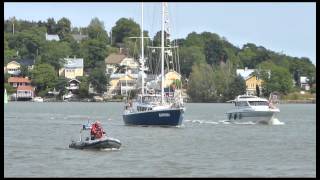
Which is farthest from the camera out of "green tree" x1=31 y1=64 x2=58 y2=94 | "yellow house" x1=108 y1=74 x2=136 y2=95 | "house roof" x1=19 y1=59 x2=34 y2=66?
"house roof" x1=19 y1=59 x2=34 y2=66

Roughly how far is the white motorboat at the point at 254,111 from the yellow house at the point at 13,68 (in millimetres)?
115180

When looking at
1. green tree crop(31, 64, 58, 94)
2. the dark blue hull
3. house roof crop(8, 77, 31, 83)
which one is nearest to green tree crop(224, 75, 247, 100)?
green tree crop(31, 64, 58, 94)

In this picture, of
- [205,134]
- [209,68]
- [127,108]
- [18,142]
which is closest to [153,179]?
[18,142]

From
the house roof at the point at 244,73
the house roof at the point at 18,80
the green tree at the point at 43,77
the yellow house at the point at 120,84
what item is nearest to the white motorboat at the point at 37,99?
the green tree at the point at 43,77

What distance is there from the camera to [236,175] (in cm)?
3659

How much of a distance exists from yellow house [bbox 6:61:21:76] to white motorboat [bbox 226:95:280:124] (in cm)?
11518

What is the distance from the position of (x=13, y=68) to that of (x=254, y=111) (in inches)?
4759

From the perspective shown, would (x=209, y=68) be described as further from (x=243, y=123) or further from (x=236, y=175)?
(x=236, y=175)

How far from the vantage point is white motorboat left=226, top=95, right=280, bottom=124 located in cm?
7831

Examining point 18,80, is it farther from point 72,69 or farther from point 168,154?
point 168,154

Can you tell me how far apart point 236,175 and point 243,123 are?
4329 centimetres

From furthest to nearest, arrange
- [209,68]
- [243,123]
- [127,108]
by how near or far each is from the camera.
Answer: [209,68], [243,123], [127,108]

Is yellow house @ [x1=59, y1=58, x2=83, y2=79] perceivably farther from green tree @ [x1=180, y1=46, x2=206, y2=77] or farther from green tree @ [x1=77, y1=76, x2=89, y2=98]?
green tree @ [x1=180, y1=46, x2=206, y2=77]

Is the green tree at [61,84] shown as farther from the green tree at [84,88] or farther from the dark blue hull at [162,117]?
the dark blue hull at [162,117]
